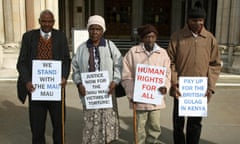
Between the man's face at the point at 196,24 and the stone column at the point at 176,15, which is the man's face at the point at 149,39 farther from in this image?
the stone column at the point at 176,15

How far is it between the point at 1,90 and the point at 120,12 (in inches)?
512

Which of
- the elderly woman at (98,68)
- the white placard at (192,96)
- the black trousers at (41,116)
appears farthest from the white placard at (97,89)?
the white placard at (192,96)

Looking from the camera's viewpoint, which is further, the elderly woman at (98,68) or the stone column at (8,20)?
the stone column at (8,20)

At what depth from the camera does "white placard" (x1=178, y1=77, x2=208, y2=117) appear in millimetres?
3657

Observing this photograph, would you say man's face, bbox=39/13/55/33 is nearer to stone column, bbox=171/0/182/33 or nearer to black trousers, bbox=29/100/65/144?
black trousers, bbox=29/100/65/144

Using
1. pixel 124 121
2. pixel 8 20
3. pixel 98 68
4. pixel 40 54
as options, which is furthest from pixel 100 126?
pixel 8 20

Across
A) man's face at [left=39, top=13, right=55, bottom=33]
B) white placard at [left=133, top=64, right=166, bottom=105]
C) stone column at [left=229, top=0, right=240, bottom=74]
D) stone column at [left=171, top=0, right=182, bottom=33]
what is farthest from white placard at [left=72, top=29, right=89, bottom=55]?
stone column at [left=171, top=0, right=182, bottom=33]

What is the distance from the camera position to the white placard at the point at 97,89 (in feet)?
11.5

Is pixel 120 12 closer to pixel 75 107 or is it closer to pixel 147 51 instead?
pixel 75 107

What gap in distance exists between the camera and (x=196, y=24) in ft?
11.6

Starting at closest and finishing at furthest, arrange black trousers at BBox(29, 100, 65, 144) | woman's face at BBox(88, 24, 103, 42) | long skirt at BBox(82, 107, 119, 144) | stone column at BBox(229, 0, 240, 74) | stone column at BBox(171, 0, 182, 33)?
woman's face at BBox(88, 24, 103, 42) < long skirt at BBox(82, 107, 119, 144) < black trousers at BBox(29, 100, 65, 144) < stone column at BBox(229, 0, 240, 74) < stone column at BBox(171, 0, 182, 33)

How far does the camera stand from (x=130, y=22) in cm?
1936

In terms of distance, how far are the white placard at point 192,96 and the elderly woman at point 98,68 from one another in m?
0.79

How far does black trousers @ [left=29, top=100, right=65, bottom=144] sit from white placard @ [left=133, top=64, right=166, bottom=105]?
3.27 ft
